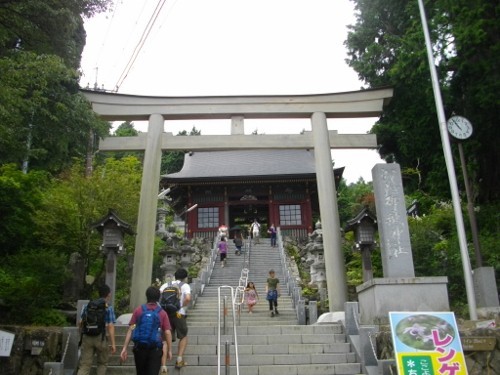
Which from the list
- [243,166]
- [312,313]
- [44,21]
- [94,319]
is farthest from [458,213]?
[243,166]

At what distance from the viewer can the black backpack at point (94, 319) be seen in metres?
6.23

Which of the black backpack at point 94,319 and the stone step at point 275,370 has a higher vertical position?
the black backpack at point 94,319

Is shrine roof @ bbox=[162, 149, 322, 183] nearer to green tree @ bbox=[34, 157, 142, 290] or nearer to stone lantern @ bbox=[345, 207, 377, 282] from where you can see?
green tree @ bbox=[34, 157, 142, 290]

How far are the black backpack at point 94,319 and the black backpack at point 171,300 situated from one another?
0.90m

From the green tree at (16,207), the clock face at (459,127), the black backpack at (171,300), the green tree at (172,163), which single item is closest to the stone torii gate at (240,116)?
the clock face at (459,127)

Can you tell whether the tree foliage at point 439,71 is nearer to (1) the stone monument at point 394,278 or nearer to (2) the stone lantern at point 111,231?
(1) the stone monument at point 394,278

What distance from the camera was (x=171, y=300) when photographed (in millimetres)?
6906

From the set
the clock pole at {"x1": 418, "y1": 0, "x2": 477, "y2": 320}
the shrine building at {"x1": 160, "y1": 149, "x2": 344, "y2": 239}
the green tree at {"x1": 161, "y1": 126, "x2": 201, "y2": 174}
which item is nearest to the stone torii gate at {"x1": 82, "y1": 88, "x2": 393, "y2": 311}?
the clock pole at {"x1": 418, "y1": 0, "x2": 477, "y2": 320}

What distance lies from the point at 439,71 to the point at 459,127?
5286mm

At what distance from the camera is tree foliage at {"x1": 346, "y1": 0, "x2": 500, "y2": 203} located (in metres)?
14.0

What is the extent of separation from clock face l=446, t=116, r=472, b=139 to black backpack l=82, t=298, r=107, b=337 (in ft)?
27.6

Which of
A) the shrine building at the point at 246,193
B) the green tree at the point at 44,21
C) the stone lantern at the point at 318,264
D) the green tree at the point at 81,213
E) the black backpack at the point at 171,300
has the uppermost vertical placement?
the shrine building at the point at 246,193

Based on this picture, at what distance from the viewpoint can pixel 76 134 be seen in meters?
10.4

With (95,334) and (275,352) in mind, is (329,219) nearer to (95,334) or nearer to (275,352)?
(275,352)
